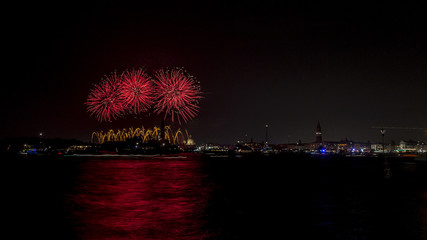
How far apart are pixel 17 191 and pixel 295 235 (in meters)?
16.8

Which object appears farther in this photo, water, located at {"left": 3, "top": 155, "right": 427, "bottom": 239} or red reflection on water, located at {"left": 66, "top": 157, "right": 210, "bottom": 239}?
water, located at {"left": 3, "top": 155, "right": 427, "bottom": 239}

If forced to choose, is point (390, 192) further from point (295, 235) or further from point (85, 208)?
point (85, 208)

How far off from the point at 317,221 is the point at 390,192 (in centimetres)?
1159

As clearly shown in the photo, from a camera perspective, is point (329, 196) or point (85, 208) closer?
point (85, 208)

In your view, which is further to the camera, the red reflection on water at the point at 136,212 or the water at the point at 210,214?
the water at the point at 210,214

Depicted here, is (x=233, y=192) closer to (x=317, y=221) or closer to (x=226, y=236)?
(x=317, y=221)

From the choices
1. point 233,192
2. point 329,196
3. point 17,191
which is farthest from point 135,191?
point 329,196

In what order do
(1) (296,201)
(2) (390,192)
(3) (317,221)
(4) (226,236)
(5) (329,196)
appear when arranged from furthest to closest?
(2) (390,192)
(5) (329,196)
(1) (296,201)
(3) (317,221)
(4) (226,236)

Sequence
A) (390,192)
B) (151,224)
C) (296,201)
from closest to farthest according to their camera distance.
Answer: (151,224) < (296,201) < (390,192)

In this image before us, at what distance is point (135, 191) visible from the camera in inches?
831

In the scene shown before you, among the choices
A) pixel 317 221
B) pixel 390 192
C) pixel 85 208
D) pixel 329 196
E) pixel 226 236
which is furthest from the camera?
pixel 390 192

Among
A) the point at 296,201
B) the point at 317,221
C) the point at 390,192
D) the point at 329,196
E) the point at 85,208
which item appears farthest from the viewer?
the point at 390,192

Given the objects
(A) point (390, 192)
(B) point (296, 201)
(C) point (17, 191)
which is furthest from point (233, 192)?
(C) point (17, 191)

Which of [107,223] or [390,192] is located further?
[390,192]
